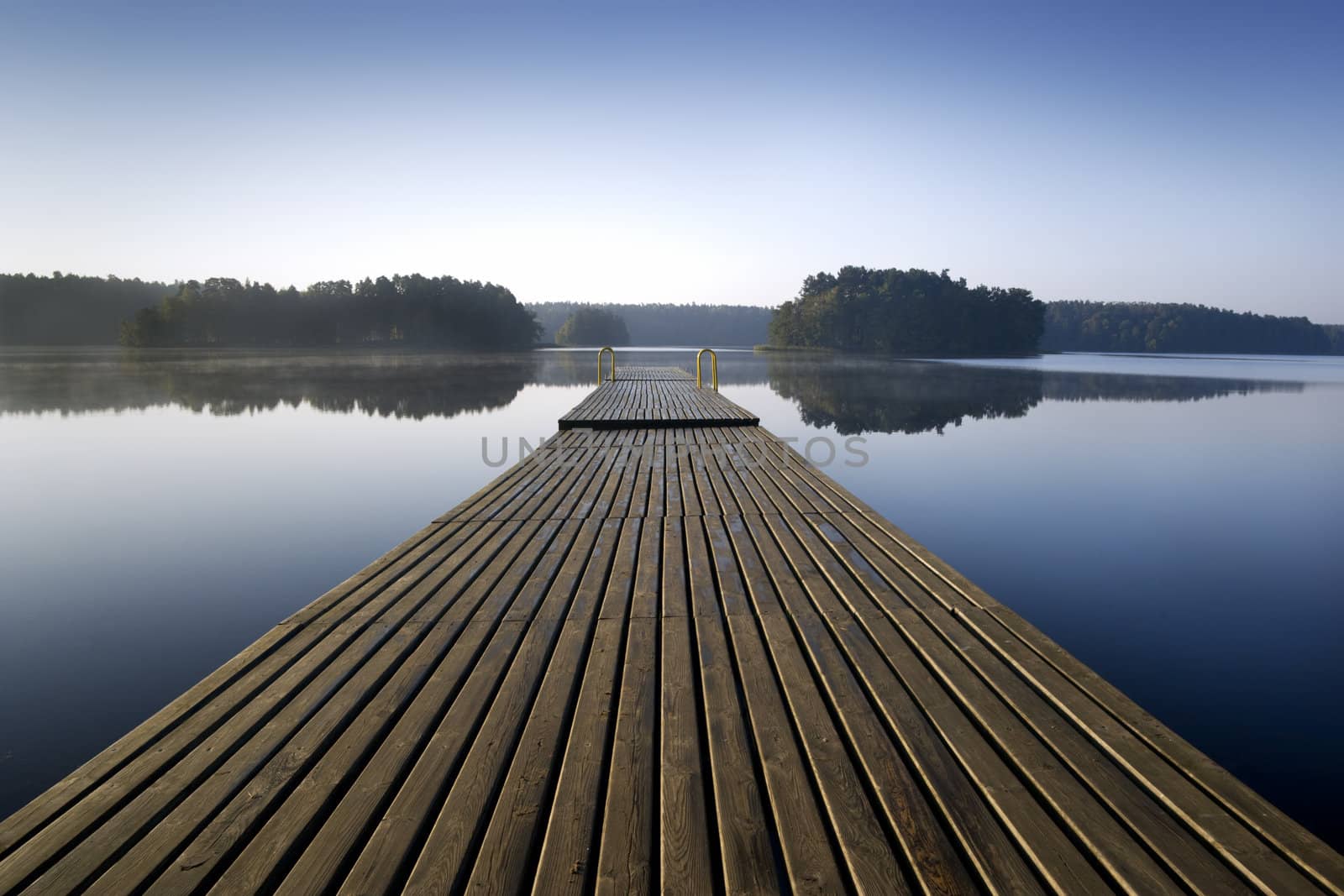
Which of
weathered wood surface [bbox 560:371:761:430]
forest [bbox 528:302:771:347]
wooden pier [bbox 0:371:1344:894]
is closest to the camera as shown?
wooden pier [bbox 0:371:1344:894]

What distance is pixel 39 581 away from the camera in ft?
14.3

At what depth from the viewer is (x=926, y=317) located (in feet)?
175

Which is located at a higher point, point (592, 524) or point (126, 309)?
point (126, 309)

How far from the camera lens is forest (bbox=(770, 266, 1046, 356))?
52.8m

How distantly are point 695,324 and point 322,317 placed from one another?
62242 mm

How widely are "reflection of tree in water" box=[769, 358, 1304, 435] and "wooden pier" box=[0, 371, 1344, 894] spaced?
28.2ft

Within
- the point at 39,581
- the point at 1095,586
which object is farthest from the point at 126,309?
the point at 1095,586

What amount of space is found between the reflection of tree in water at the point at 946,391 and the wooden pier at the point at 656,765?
8.59 m

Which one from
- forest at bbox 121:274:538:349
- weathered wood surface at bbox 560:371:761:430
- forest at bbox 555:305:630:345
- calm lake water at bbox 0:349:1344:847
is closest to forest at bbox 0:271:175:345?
forest at bbox 121:274:538:349

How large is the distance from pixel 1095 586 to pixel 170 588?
613 cm

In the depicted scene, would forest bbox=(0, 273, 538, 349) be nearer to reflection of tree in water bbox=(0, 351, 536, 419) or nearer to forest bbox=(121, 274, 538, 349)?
forest bbox=(121, 274, 538, 349)

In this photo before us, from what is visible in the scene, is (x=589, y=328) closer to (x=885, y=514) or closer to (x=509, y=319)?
(x=509, y=319)

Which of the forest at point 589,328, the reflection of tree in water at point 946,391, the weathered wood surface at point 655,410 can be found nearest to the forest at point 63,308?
the forest at point 589,328

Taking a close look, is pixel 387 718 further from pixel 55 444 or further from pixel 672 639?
pixel 55 444
